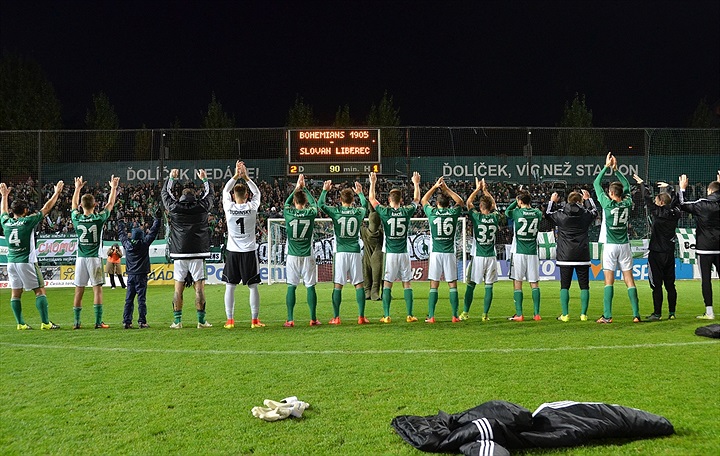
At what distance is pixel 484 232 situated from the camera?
10711 millimetres

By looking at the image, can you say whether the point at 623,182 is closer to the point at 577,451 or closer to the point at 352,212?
the point at 352,212

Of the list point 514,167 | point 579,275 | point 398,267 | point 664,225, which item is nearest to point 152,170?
point 514,167

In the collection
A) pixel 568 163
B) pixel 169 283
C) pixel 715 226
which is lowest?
pixel 169 283

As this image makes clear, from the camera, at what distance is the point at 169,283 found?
22.6 meters

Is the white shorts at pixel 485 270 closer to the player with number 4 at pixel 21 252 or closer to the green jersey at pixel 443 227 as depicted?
the green jersey at pixel 443 227

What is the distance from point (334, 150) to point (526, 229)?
403 inches

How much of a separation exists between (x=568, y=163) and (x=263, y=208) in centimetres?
1269

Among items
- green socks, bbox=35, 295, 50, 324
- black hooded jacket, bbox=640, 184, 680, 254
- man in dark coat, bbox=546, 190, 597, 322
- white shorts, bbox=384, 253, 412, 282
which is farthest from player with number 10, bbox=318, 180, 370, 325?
black hooded jacket, bbox=640, 184, 680, 254

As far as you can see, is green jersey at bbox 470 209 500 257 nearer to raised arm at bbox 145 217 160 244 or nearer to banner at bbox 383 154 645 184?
raised arm at bbox 145 217 160 244

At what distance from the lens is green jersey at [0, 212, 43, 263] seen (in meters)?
10.1

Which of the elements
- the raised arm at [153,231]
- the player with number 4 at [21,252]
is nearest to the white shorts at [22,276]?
the player with number 4 at [21,252]

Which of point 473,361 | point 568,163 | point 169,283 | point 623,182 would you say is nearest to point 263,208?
point 169,283

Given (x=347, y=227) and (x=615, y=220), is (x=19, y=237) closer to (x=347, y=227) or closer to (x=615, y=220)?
(x=347, y=227)

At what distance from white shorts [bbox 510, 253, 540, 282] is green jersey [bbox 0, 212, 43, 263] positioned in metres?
8.50
